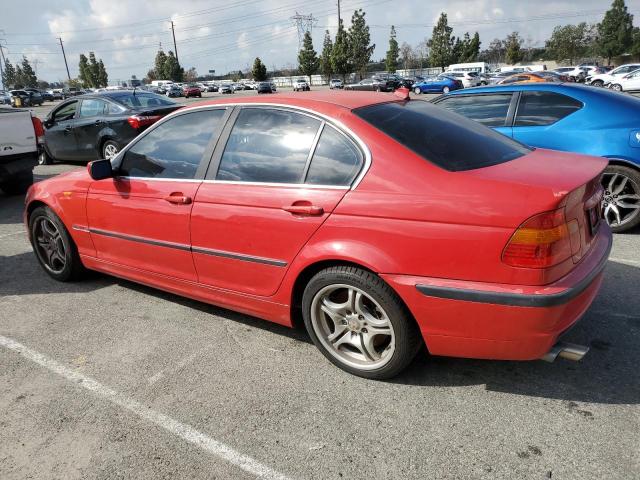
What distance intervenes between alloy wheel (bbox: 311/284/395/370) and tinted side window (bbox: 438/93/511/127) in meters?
3.65

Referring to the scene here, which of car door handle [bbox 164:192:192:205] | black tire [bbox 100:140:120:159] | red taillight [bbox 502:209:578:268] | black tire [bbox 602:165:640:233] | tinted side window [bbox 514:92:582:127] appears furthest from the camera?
black tire [bbox 100:140:120:159]

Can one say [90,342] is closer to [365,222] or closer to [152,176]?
[152,176]

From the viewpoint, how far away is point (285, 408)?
2666 millimetres

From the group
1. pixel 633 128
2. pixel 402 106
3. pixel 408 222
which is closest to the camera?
pixel 408 222

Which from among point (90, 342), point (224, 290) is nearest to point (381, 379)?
point (224, 290)

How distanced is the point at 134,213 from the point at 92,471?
1.91m

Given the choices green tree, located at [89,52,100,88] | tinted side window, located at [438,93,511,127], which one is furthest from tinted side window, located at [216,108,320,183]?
green tree, located at [89,52,100,88]

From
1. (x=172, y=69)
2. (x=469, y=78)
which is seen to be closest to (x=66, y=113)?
(x=469, y=78)

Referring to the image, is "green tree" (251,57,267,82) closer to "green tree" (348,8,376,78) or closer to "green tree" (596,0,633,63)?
"green tree" (348,8,376,78)

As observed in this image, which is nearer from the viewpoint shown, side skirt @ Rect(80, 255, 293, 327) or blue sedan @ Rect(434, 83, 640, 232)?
side skirt @ Rect(80, 255, 293, 327)

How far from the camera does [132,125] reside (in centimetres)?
962

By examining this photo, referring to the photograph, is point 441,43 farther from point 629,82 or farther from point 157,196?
point 157,196

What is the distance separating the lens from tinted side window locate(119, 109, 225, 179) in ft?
11.3

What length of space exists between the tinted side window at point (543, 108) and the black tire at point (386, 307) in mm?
3736
